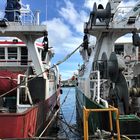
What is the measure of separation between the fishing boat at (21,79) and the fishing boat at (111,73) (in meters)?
2.13

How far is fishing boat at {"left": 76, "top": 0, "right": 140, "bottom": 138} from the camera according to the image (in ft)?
41.4

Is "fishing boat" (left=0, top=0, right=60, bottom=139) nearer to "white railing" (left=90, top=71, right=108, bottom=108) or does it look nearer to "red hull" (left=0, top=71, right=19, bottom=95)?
"red hull" (left=0, top=71, right=19, bottom=95)

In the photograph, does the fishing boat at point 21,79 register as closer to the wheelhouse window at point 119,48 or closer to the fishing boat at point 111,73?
the fishing boat at point 111,73

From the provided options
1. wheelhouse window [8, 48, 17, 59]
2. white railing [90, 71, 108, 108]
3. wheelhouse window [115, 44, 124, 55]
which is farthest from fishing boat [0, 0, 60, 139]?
wheelhouse window [115, 44, 124, 55]

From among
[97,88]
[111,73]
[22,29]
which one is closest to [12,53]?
[22,29]

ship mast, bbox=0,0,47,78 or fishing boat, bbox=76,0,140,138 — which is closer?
fishing boat, bbox=76,0,140,138

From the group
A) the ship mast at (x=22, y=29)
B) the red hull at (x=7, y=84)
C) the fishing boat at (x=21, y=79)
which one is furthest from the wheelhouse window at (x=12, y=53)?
the red hull at (x=7, y=84)

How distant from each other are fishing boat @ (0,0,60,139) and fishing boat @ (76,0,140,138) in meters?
2.13

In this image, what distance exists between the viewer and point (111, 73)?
13.7m

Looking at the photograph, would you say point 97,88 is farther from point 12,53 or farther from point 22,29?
point 12,53

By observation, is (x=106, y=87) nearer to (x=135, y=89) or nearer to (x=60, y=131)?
(x=135, y=89)

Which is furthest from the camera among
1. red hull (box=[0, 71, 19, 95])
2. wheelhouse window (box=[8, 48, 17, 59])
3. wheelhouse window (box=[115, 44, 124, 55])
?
wheelhouse window (box=[115, 44, 124, 55])

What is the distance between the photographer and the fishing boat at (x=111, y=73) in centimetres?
1262

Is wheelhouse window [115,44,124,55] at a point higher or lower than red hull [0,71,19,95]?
higher
